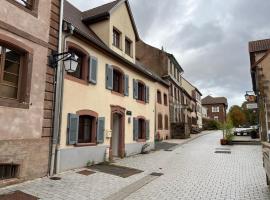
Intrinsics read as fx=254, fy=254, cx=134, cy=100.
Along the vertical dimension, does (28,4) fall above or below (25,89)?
above

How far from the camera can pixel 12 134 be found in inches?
292

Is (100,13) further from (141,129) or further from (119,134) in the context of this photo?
(141,129)

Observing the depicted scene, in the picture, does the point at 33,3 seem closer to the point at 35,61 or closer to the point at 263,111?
the point at 35,61

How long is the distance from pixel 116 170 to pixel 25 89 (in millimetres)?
4926

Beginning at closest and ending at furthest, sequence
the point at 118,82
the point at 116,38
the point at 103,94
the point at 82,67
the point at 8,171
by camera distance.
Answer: the point at 8,171 < the point at 82,67 < the point at 103,94 < the point at 118,82 < the point at 116,38

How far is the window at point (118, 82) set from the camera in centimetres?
1432

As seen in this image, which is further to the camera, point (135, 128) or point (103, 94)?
point (135, 128)

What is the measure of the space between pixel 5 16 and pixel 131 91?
9038 millimetres

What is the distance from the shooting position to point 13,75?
7852mm

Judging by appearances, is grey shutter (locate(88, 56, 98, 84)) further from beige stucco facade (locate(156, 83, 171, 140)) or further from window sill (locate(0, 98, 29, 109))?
beige stucco facade (locate(156, 83, 171, 140))

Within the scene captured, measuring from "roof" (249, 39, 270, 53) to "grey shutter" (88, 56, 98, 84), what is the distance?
17244 mm

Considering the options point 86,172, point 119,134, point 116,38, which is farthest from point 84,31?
point 86,172

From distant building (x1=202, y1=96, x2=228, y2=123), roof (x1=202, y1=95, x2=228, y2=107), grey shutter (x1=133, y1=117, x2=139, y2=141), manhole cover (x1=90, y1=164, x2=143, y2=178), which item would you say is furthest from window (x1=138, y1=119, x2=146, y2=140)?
roof (x1=202, y1=95, x2=228, y2=107)

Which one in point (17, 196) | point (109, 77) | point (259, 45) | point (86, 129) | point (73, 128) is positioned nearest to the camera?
point (17, 196)
